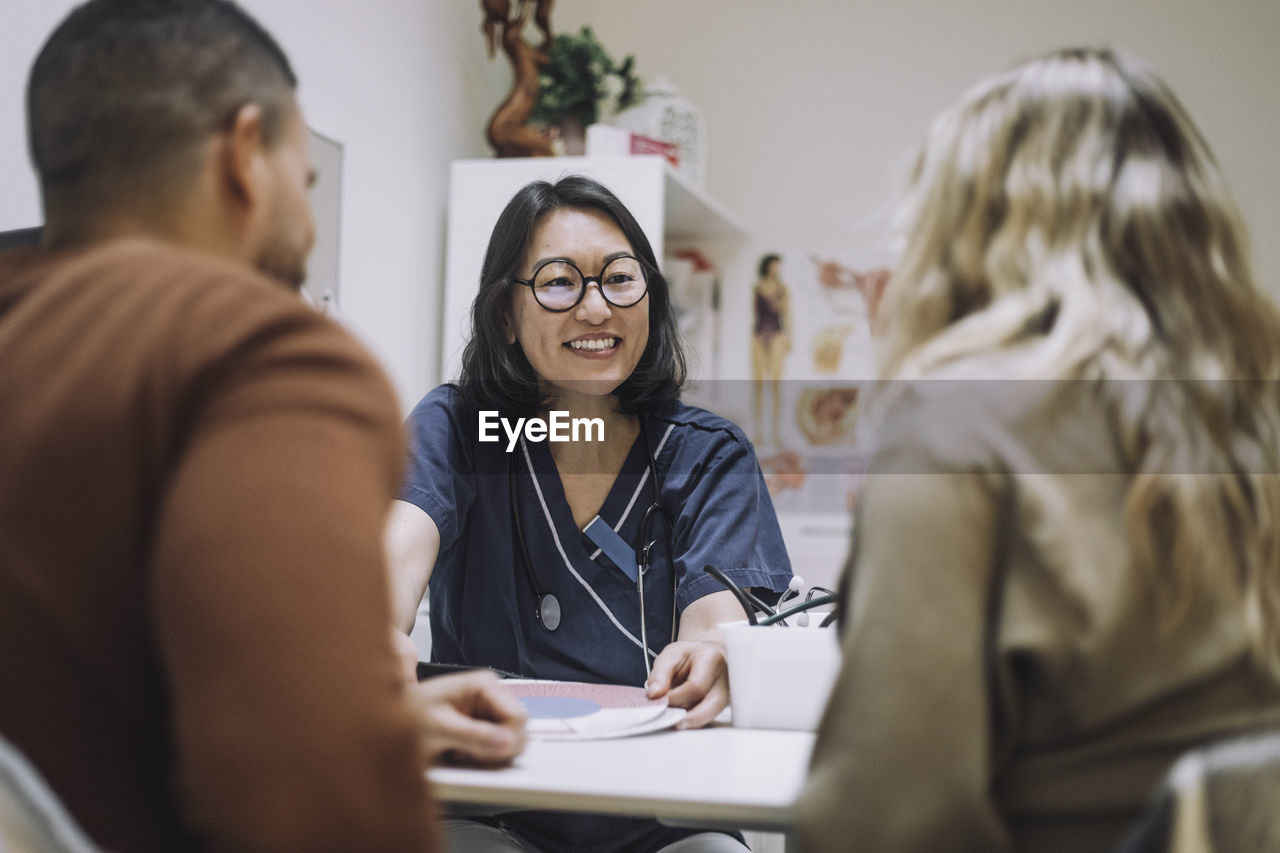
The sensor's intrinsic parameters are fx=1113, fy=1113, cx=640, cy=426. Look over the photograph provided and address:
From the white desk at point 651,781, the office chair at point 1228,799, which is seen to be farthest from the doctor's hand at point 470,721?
the office chair at point 1228,799

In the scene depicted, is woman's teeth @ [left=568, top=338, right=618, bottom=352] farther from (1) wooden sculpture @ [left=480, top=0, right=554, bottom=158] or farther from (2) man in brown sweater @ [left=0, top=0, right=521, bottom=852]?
(1) wooden sculpture @ [left=480, top=0, right=554, bottom=158]

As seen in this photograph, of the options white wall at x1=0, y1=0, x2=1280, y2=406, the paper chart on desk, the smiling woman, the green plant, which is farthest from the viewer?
the green plant

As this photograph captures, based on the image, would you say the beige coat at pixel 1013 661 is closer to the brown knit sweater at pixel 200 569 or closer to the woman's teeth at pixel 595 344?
the brown knit sweater at pixel 200 569

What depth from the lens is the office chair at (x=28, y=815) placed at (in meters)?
0.50

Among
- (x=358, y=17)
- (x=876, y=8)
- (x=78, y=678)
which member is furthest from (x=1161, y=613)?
(x=876, y=8)

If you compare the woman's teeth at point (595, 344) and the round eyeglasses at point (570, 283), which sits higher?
the round eyeglasses at point (570, 283)

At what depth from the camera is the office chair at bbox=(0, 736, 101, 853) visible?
0.50 metres

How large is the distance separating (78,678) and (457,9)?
2.53 meters

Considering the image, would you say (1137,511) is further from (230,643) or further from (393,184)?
(393,184)

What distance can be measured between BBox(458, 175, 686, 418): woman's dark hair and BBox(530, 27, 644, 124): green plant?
3.54 feet

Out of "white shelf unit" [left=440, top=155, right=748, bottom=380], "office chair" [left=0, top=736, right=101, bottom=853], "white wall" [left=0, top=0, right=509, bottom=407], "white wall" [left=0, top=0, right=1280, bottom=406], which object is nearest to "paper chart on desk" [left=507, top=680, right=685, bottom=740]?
"office chair" [left=0, top=736, right=101, bottom=853]

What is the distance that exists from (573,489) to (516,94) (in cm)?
145

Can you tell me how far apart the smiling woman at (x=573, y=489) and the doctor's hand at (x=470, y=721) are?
435 mm

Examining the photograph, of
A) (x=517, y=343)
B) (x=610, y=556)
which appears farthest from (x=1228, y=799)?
(x=517, y=343)
